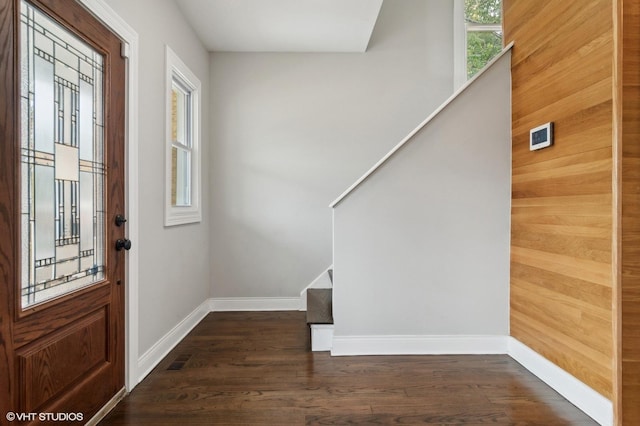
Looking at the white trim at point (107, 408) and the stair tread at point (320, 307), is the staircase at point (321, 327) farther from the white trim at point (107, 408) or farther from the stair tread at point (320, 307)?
the white trim at point (107, 408)

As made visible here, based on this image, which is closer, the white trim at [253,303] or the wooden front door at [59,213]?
the wooden front door at [59,213]

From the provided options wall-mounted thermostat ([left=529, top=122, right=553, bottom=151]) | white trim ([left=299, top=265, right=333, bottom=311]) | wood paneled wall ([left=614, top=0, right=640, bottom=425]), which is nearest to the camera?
wood paneled wall ([left=614, top=0, right=640, bottom=425])

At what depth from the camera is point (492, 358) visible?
2461 mm

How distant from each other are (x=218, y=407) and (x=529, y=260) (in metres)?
2.04

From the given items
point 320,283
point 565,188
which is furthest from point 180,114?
point 565,188

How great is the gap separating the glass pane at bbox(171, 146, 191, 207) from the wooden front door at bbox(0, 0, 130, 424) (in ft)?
3.37

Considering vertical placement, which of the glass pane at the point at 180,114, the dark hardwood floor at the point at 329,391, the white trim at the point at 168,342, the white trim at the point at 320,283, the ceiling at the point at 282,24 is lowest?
the dark hardwood floor at the point at 329,391

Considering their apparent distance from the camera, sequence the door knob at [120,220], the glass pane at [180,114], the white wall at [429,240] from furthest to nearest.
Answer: the glass pane at [180,114] → the white wall at [429,240] → the door knob at [120,220]

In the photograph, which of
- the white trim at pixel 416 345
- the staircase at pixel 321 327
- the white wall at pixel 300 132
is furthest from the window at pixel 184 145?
the white trim at pixel 416 345

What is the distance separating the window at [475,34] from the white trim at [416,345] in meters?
2.51

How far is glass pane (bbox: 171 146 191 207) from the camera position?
3031mm

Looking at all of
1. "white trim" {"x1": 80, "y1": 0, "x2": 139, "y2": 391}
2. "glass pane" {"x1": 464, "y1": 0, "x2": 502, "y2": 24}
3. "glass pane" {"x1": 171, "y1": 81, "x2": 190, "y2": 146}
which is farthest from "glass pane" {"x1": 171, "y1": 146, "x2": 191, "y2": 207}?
"glass pane" {"x1": 464, "y1": 0, "x2": 502, "y2": 24}

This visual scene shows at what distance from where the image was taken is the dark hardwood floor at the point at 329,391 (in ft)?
5.90

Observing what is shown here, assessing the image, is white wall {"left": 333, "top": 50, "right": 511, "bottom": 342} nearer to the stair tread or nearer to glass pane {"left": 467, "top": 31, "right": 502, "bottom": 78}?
the stair tread
